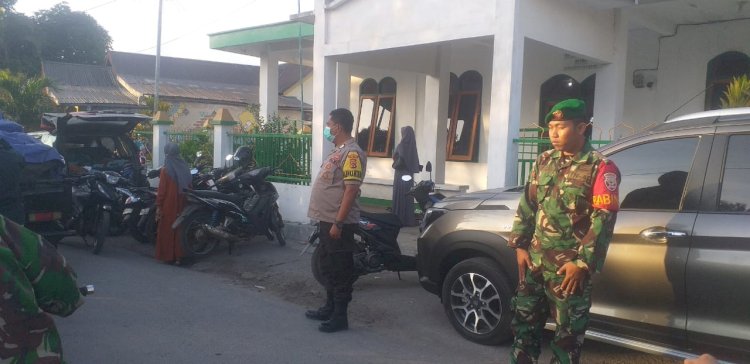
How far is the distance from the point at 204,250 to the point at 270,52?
7.67 metres

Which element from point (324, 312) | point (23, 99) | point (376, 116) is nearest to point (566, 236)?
point (324, 312)

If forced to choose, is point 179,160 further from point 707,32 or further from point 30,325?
point 707,32

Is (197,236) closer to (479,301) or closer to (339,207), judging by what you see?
(339,207)

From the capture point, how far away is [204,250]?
7.98 m

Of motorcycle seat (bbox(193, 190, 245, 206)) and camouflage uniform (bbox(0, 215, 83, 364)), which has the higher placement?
camouflage uniform (bbox(0, 215, 83, 364))

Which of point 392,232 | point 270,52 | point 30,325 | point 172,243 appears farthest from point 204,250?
point 270,52

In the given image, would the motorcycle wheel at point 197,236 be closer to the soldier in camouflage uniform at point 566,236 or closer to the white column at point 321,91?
the white column at point 321,91

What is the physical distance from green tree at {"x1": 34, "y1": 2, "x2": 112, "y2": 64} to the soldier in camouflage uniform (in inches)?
1689

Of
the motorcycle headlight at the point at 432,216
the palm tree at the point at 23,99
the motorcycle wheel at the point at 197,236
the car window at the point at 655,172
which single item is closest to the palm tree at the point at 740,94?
the car window at the point at 655,172

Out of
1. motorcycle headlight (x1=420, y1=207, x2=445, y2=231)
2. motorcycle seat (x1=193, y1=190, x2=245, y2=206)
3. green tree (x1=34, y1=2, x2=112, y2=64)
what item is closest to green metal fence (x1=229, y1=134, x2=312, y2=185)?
motorcycle seat (x1=193, y1=190, x2=245, y2=206)

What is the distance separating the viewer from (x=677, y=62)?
9742 millimetres

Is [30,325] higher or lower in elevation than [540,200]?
lower

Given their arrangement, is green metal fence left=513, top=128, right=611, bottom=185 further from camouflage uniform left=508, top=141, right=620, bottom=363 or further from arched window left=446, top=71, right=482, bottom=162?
arched window left=446, top=71, right=482, bottom=162

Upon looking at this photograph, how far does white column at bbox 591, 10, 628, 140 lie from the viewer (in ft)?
29.5
